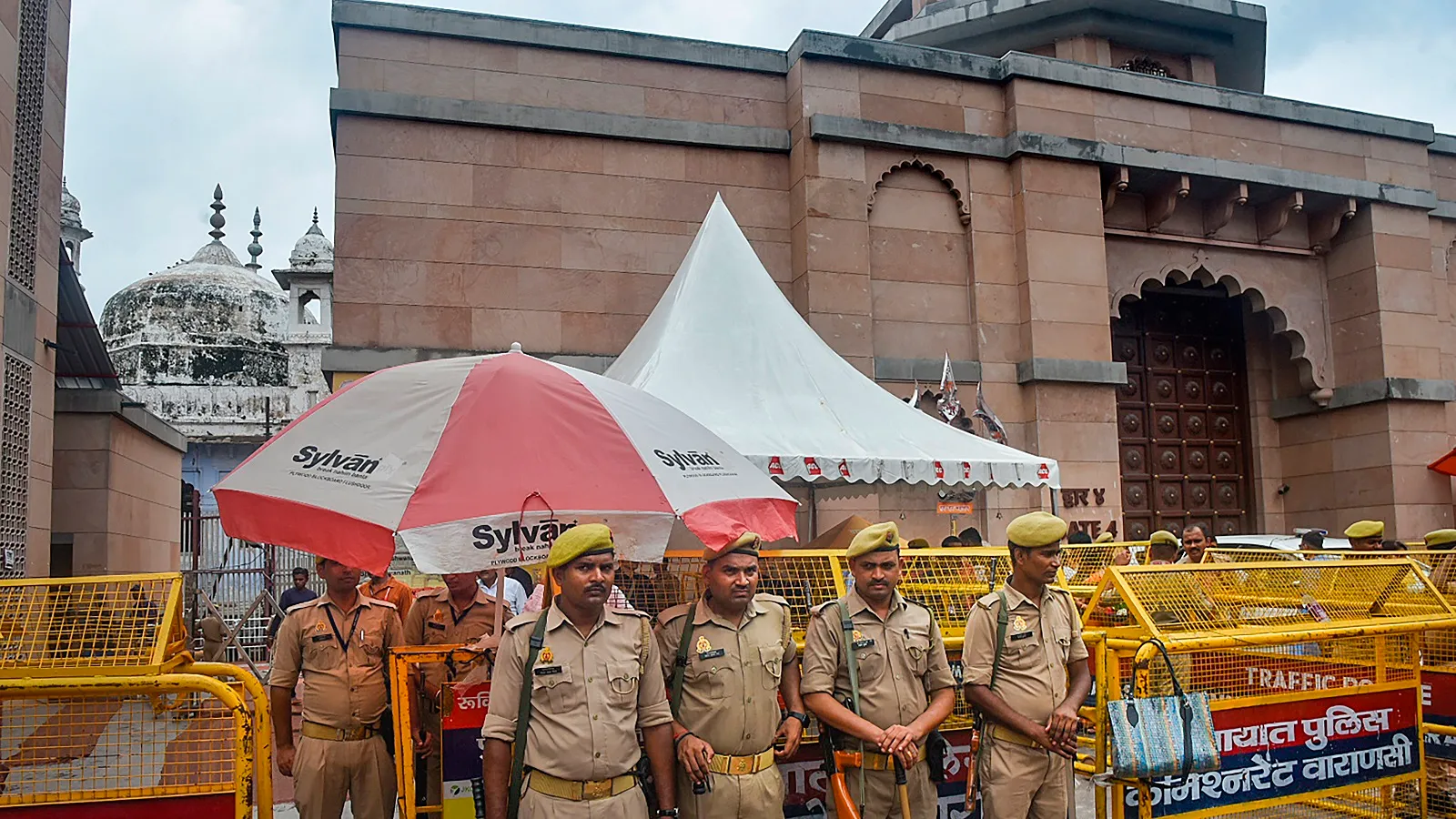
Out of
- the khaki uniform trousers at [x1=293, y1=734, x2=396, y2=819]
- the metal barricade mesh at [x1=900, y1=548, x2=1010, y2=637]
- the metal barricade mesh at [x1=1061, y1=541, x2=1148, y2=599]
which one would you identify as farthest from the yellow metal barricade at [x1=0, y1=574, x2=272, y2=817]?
the metal barricade mesh at [x1=1061, y1=541, x2=1148, y2=599]

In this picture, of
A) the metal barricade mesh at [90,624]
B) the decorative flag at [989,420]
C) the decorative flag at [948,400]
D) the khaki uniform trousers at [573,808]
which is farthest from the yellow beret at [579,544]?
the decorative flag at [989,420]

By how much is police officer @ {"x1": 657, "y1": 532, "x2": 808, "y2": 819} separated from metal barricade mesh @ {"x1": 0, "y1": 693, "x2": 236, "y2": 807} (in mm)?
1881

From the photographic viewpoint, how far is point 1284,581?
6.27m

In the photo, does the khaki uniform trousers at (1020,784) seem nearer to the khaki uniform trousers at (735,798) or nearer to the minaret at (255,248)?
the khaki uniform trousers at (735,798)

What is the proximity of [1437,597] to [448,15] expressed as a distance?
38.3 feet

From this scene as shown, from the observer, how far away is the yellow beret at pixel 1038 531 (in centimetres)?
488

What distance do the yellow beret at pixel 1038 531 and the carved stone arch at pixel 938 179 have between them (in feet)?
31.1

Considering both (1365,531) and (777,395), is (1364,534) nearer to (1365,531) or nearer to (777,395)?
(1365,531)

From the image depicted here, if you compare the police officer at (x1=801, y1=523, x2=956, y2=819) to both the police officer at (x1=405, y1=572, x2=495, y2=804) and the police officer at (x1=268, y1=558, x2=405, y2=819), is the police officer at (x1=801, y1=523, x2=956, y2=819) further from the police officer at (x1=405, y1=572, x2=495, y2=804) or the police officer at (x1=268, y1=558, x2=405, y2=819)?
the police officer at (x1=268, y1=558, x2=405, y2=819)

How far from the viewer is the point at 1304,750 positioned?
217 inches

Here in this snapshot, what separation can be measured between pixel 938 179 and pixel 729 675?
435 inches

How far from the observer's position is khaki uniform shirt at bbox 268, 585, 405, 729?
5.29 meters

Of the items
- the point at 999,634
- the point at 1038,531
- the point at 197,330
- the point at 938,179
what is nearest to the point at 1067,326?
the point at 938,179

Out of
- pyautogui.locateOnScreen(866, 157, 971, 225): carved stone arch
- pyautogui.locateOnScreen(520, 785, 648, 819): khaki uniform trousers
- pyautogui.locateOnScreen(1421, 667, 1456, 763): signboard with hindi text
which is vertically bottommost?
pyautogui.locateOnScreen(1421, 667, 1456, 763): signboard with hindi text
